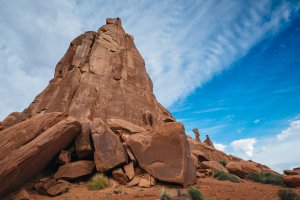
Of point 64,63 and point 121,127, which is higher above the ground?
point 64,63

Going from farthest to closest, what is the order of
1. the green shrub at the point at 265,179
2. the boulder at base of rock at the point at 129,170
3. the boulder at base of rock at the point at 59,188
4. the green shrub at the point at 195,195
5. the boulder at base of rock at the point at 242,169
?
1. the boulder at base of rock at the point at 242,169
2. the green shrub at the point at 265,179
3. the boulder at base of rock at the point at 129,170
4. the boulder at base of rock at the point at 59,188
5. the green shrub at the point at 195,195

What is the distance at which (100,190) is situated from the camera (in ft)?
38.3

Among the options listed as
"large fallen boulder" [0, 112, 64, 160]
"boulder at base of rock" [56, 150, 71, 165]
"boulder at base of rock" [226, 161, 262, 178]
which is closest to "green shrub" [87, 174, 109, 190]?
"boulder at base of rock" [56, 150, 71, 165]

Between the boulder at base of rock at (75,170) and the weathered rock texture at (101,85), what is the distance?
23.3 ft

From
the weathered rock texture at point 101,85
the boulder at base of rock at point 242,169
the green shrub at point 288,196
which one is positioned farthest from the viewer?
the weathered rock texture at point 101,85

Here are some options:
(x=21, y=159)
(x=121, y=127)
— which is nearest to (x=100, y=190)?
(x=21, y=159)

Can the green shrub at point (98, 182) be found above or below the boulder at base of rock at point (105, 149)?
below

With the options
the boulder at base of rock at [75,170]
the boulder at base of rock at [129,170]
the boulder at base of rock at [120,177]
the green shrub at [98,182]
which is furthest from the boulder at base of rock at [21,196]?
the boulder at base of rock at [129,170]

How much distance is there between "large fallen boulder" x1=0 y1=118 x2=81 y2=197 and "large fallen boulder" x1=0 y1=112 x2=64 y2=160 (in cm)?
44

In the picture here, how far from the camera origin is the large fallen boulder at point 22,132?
11.4 meters

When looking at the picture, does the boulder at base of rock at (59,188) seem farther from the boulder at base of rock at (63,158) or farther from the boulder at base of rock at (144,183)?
the boulder at base of rock at (144,183)

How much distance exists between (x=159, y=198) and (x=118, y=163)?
Answer: 4.42 m

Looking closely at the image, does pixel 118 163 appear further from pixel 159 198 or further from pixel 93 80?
pixel 93 80

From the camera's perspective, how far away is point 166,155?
44.2ft
